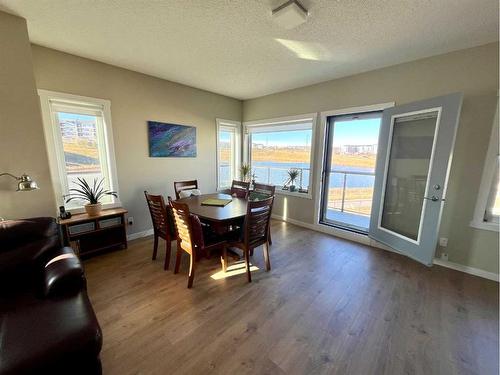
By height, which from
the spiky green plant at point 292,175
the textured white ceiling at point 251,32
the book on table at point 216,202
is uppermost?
the textured white ceiling at point 251,32

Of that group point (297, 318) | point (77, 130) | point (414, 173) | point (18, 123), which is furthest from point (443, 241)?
point (77, 130)

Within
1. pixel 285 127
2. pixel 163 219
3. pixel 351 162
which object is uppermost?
pixel 285 127

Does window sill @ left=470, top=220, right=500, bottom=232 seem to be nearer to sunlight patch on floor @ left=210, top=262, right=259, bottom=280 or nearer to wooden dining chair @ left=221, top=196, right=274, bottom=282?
wooden dining chair @ left=221, top=196, right=274, bottom=282

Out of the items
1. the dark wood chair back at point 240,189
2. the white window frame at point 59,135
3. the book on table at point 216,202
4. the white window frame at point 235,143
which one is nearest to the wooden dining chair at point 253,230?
the book on table at point 216,202

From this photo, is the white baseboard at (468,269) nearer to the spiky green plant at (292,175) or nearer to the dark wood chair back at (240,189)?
the spiky green plant at (292,175)

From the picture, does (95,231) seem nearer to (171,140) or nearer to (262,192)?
(171,140)

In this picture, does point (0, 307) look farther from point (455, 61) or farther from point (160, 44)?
point (455, 61)

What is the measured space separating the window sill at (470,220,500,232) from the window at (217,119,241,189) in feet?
12.9

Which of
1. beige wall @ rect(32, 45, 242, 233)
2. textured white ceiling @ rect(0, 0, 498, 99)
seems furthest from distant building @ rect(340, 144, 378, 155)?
beige wall @ rect(32, 45, 242, 233)

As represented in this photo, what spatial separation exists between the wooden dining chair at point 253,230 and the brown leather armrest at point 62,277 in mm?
1270

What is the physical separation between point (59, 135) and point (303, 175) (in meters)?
3.90

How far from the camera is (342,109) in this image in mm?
3289

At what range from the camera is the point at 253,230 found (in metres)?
2.29

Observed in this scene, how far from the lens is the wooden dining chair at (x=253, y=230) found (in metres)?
2.16
